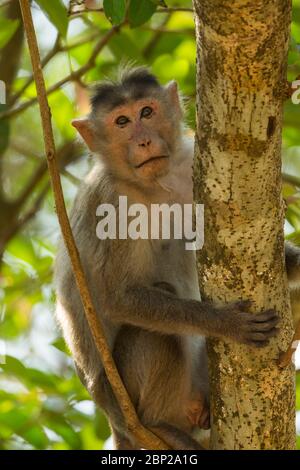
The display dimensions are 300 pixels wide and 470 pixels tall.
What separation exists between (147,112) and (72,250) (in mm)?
2298

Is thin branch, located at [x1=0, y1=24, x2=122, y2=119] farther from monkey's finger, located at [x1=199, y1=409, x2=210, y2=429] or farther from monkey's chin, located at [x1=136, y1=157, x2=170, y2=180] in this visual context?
monkey's finger, located at [x1=199, y1=409, x2=210, y2=429]

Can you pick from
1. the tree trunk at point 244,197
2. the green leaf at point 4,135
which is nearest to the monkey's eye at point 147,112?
the green leaf at point 4,135

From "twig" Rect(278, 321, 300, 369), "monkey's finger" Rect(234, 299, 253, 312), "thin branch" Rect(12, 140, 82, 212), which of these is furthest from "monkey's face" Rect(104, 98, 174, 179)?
"twig" Rect(278, 321, 300, 369)

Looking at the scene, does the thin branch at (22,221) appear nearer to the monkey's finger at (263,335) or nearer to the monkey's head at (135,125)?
the monkey's head at (135,125)

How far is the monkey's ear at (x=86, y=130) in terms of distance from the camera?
7.43 m

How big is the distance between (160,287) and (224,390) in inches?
64.8

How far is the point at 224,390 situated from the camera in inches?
207

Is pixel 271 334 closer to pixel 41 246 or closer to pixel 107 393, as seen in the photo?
pixel 107 393

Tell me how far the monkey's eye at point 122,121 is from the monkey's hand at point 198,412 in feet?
7.32

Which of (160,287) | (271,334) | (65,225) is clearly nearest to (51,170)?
(65,225)

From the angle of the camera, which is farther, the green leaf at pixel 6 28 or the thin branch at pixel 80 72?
the thin branch at pixel 80 72

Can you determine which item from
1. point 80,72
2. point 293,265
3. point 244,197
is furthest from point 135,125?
point 244,197

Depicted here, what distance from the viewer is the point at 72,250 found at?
525 cm

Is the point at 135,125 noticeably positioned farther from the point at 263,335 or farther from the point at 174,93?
the point at 263,335
